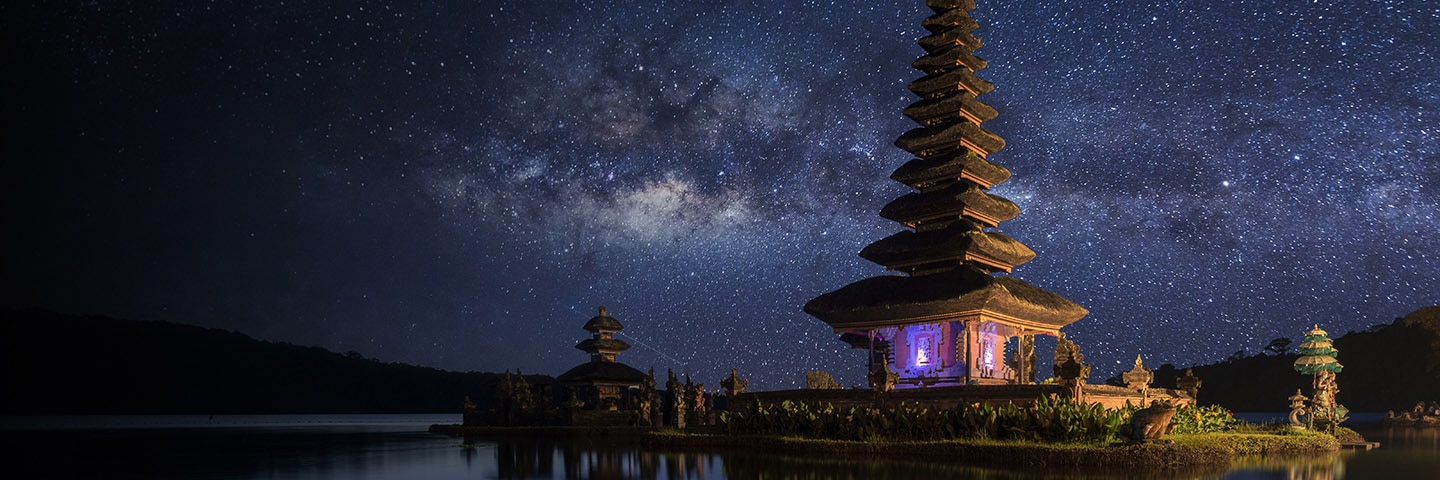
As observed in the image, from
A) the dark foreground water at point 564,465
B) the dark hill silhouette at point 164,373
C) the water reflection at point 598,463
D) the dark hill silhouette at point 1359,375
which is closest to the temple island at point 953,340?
the dark foreground water at point 564,465

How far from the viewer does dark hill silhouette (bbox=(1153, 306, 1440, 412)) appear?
11019 centimetres

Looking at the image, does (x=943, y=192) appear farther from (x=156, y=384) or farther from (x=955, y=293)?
(x=156, y=384)

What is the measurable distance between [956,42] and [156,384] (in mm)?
120490

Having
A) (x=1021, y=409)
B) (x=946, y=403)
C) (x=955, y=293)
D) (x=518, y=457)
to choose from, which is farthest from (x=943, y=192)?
(x=518, y=457)

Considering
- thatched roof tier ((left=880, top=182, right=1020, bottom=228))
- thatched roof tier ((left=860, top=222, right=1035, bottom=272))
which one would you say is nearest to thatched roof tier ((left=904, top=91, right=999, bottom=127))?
thatched roof tier ((left=880, top=182, right=1020, bottom=228))

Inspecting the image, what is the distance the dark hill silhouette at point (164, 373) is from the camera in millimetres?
122000

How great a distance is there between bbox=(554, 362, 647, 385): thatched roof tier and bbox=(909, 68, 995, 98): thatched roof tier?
24.1 metres

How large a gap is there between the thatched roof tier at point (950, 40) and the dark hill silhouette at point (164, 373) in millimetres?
77807

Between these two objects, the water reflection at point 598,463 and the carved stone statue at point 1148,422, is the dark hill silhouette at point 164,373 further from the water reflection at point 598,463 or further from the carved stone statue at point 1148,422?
the carved stone statue at point 1148,422

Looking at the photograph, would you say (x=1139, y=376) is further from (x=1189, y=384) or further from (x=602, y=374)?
(x=602, y=374)

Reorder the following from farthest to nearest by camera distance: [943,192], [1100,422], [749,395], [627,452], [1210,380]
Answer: [1210,380], [943,192], [749,395], [627,452], [1100,422]

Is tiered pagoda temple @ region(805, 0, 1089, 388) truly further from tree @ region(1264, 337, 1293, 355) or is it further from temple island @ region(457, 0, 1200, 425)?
tree @ region(1264, 337, 1293, 355)

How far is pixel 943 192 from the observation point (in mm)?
38844

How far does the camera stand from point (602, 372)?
5800cm
